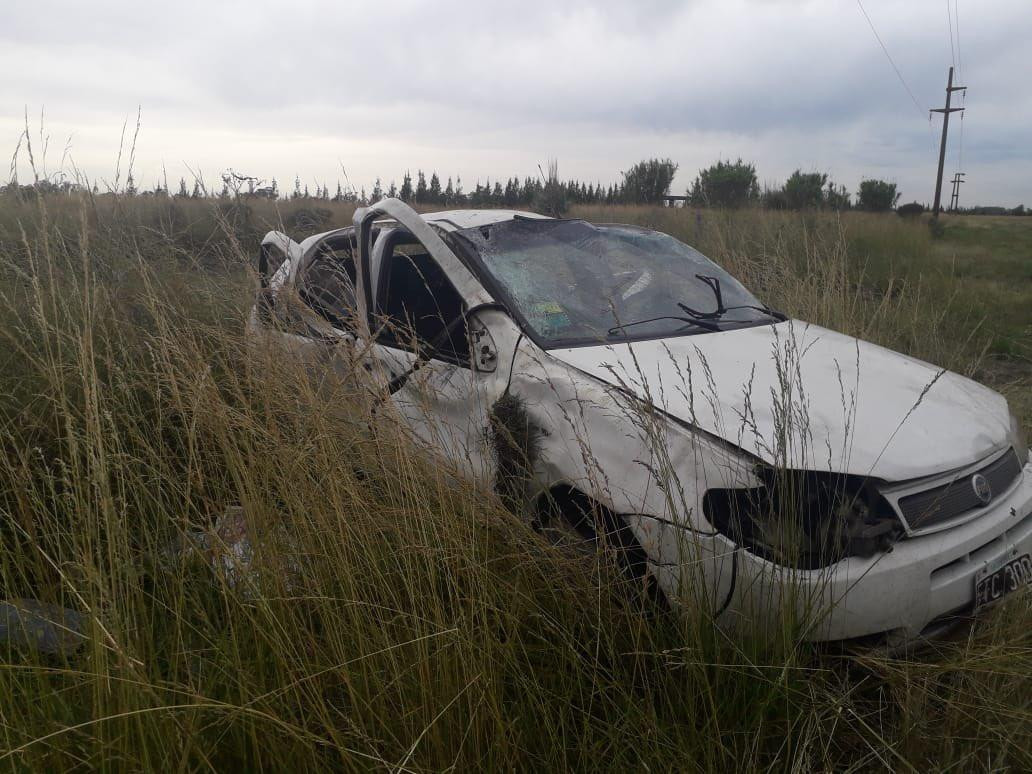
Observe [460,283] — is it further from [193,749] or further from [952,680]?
[952,680]

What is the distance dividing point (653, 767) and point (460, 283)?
1854 mm

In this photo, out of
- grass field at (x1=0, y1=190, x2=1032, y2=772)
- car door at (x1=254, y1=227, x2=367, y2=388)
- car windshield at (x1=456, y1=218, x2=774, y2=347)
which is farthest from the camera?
car windshield at (x1=456, y1=218, x2=774, y2=347)

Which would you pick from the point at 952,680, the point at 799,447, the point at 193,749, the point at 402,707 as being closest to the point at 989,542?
the point at 952,680

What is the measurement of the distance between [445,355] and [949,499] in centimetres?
180

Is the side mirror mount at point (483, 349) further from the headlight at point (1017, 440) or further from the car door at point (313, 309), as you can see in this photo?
the headlight at point (1017, 440)

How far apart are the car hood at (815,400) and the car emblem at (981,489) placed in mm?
73

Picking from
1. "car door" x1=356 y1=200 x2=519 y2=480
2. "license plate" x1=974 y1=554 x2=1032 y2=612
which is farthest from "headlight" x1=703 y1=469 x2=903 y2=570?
"car door" x1=356 y1=200 x2=519 y2=480

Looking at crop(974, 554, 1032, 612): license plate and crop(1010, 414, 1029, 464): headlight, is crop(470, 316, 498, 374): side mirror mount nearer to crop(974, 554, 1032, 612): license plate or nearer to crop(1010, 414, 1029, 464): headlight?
crop(974, 554, 1032, 612): license plate

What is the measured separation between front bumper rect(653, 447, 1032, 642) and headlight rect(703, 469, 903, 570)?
39 millimetres

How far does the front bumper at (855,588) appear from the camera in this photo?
187 cm

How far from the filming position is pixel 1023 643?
6.97 feet

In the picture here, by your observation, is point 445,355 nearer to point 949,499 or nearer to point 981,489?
point 949,499

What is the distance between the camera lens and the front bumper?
6.13ft

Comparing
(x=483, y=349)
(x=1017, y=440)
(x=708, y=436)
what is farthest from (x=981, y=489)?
(x=483, y=349)
